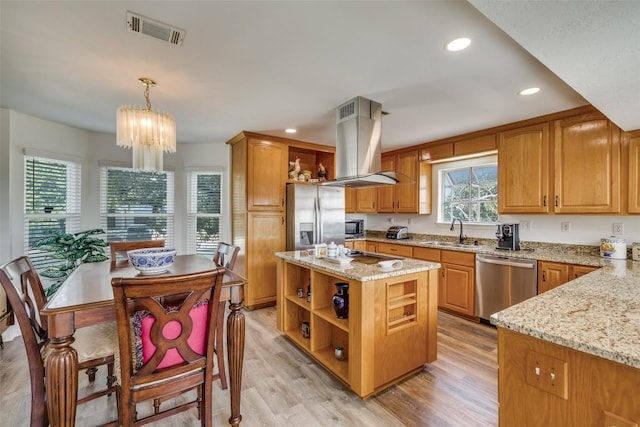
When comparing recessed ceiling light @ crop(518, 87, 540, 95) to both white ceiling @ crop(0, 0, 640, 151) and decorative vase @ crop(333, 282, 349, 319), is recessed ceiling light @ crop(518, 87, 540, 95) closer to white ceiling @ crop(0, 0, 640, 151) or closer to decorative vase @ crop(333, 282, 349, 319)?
white ceiling @ crop(0, 0, 640, 151)

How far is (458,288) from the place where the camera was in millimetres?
3545

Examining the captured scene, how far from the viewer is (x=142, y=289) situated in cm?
124

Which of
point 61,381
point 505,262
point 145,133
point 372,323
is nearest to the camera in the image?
point 61,381

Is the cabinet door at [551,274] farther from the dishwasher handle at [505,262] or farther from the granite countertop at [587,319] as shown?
the granite countertop at [587,319]

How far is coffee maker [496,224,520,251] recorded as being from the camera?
3.33 metres

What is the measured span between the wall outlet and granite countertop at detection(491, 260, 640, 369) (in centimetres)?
173

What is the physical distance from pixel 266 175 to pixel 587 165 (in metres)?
3.64

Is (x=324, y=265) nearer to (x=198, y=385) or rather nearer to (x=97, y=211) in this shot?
(x=198, y=385)

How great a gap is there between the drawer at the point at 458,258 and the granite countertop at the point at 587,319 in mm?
1726

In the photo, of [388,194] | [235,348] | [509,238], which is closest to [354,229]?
[388,194]

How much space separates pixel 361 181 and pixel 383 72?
98cm

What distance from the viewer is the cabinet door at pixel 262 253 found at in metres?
3.84

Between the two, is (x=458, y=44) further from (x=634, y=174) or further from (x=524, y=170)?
(x=634, y=174)

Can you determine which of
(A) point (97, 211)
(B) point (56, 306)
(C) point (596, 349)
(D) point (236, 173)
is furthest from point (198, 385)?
(A) point (97, 211)
